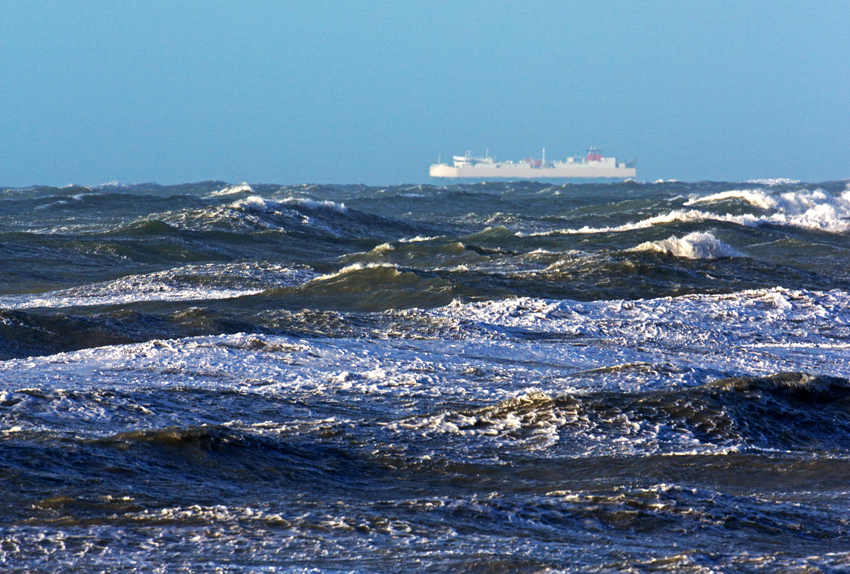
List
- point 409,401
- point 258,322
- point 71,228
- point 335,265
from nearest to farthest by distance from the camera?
point 409,401 → point 258,322 → point 335,265 → point 71,228

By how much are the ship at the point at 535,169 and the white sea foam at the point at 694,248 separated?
14470 centimetres

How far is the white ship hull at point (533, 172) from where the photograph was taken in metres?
162

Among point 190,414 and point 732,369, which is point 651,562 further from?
point 732,369

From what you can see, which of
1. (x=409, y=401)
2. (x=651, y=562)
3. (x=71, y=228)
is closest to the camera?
(x=651, y=562)

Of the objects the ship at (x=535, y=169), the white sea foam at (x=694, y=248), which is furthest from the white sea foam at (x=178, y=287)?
the ship at (x=535, y=169)

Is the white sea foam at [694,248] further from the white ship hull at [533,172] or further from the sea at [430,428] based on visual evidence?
the white ship hull at [533,172]

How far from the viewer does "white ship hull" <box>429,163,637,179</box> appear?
162000 mm

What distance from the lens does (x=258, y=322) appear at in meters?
10.6

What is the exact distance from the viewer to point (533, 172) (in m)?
163

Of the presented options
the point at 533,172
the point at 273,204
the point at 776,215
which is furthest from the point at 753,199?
the point at 533,172

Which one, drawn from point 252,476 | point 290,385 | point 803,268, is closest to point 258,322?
point 290,385

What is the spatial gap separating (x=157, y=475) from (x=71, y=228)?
2542 centimetres

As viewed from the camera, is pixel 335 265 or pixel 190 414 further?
pixel 335 265

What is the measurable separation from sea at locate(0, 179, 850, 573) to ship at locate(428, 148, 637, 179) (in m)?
149
